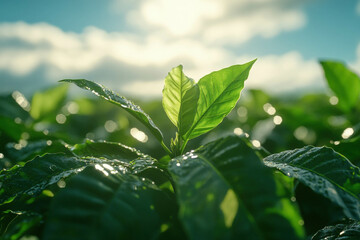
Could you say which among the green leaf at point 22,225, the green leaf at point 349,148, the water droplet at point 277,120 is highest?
the green leaf at point 22,225

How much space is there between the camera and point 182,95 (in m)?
1.26

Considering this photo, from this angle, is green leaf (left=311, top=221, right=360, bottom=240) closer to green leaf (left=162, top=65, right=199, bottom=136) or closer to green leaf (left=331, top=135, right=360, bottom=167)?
green leaf (left=331, top=135, right=360, bottom=167)

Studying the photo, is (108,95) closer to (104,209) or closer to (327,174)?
(104,209)

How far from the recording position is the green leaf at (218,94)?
1.25 metres

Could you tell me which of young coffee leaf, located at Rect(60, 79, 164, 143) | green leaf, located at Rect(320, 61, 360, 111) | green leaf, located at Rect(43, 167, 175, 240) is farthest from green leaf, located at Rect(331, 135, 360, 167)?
green leaf, located at Rect(320, 61, 360, 111)

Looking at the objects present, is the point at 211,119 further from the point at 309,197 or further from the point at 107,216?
the point at 309,197

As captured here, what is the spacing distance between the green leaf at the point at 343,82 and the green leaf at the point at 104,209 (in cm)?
205

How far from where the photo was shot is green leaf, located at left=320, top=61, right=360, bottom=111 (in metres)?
2.55

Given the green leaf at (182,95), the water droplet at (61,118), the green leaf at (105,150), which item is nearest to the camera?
the green leaf at (182,95)

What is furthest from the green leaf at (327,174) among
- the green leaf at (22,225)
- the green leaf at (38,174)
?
the green leaf at (22,225)

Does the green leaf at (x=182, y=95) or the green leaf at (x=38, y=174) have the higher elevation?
the green leaf at (x=182, y=95)

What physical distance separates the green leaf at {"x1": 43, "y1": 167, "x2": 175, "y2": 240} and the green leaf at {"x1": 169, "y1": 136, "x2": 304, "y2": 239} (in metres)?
0.12

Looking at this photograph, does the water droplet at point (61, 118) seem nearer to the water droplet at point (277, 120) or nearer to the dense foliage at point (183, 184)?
the dense foliage at point (183, 184)

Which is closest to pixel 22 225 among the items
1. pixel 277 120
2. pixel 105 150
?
pixel 105 150
